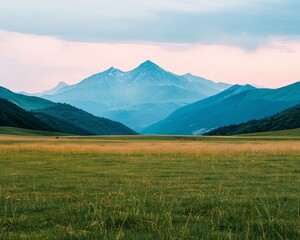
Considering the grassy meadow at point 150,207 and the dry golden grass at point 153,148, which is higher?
the dry golden grass at point 153,148

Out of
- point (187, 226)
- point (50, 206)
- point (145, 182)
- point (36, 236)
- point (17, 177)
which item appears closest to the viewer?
point (36, 236)

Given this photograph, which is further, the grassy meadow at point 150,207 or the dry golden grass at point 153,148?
the dry golden grass at point 153,148

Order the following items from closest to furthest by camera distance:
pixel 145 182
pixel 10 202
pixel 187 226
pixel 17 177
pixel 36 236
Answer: pixel 36 236, pixel 187 226, pixel 10 202, pixel 145 182, pixel 17 177

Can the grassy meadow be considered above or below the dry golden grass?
below

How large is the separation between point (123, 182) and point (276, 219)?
11.0 m

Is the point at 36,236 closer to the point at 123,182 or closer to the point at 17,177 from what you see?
the point at 123,182

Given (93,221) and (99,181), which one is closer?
(93,221)

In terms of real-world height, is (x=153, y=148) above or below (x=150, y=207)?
above

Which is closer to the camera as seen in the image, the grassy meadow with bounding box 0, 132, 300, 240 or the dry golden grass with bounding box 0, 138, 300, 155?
the grassy meadow with bounding box 0, 132, 300, 240

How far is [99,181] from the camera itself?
22328 millimetres

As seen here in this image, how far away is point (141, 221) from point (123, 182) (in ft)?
34.4

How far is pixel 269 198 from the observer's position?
16.3m

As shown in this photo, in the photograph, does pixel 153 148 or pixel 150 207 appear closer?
pixel 150 207

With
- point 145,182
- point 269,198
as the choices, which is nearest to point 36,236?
point 269,198
